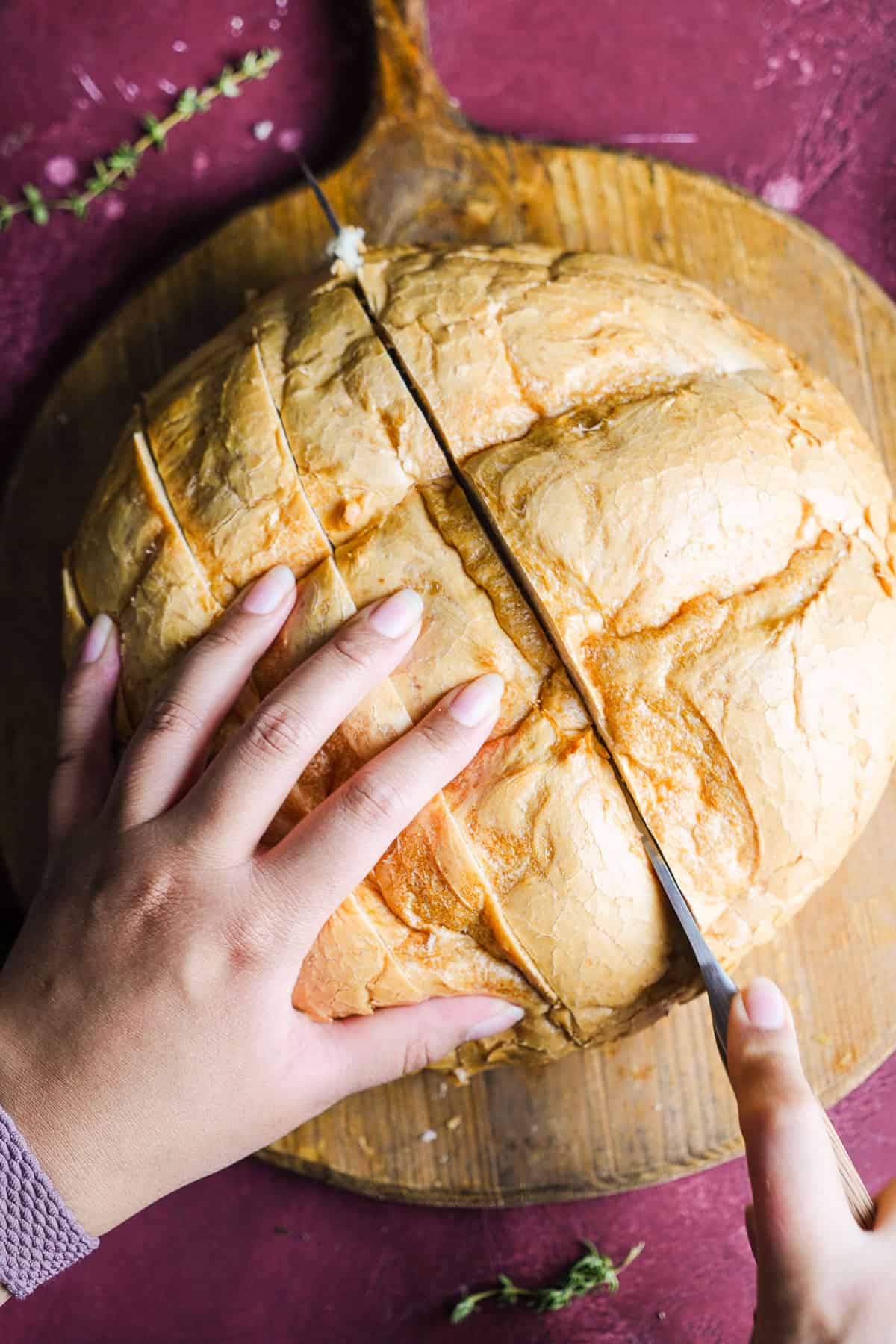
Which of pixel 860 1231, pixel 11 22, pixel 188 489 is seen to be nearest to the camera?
pixel 860 1231

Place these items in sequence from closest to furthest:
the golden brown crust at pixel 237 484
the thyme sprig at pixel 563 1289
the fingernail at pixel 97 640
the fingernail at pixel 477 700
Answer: the fingernail at pixel 477 700 → the golden brown crust at pixel 237 484 → the fingernail at pixel 97 640 → the thyme sprig at pixel 563 1289

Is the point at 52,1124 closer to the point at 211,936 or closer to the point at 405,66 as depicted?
the point at 211,936

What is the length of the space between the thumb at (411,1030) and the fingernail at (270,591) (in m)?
0.63

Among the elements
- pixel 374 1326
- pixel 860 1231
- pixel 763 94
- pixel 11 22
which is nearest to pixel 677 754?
pixel 860 1231

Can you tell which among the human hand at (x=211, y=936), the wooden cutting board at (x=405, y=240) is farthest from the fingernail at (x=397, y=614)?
the wooden cutting board at (x=405, y=240)

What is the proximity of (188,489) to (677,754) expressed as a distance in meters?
0.83

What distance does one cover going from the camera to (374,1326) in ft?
7.07

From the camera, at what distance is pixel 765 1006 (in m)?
1.43

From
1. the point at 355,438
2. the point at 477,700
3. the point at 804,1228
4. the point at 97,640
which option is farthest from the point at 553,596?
Result: the point at 804,1228

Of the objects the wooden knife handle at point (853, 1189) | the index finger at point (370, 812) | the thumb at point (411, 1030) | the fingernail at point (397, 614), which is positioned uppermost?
the fingernail at point (397, 614)

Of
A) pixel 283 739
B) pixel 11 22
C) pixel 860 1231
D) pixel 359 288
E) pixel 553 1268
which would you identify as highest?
pixel 11 22

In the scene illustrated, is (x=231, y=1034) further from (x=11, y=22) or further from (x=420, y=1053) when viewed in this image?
(x=11, y=22)

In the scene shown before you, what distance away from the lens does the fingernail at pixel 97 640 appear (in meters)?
1.69

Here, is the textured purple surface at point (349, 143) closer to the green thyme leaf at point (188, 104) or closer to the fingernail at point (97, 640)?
the green thyme leaf at point (188, 104)
